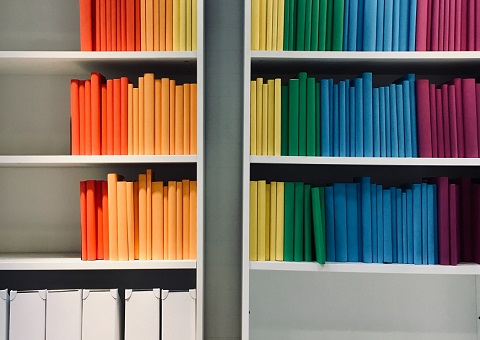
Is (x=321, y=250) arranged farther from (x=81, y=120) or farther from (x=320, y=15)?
(x=81, y=120)

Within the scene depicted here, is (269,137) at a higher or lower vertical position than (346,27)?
lower

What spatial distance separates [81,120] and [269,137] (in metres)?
0.60

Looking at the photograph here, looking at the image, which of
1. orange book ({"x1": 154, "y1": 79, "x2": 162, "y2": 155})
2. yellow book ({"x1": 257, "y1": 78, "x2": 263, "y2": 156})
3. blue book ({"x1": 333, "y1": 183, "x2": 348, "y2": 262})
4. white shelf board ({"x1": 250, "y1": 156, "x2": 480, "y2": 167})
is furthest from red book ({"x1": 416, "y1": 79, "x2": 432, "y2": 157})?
orange book ({"x1": 154, "y1": 79, "x2": 162, "y2": 155})

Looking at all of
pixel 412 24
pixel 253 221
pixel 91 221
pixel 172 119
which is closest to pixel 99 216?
pixel 91 221

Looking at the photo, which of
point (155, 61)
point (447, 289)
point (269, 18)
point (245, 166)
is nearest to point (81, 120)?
point (155, 61)

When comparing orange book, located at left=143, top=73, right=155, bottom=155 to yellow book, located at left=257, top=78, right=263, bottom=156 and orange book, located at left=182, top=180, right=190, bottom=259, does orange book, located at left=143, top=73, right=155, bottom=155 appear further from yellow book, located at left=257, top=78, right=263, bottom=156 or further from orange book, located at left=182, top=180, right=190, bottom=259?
yellow book, located at left=257, top=78, right=263, bottom=156

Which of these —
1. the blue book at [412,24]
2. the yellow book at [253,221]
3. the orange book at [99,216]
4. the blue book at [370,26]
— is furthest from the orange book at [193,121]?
the blue book at [412,24]

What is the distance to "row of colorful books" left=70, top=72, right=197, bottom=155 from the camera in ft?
5.19

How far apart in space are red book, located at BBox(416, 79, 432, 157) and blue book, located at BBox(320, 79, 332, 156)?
0.93 ft

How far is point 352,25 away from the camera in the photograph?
1.56 meters

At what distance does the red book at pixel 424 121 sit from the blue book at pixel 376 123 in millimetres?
125

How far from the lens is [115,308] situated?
1.54 m

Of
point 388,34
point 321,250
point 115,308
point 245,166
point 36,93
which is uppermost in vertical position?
point 388,34

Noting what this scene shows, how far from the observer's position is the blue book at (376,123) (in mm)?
1552
